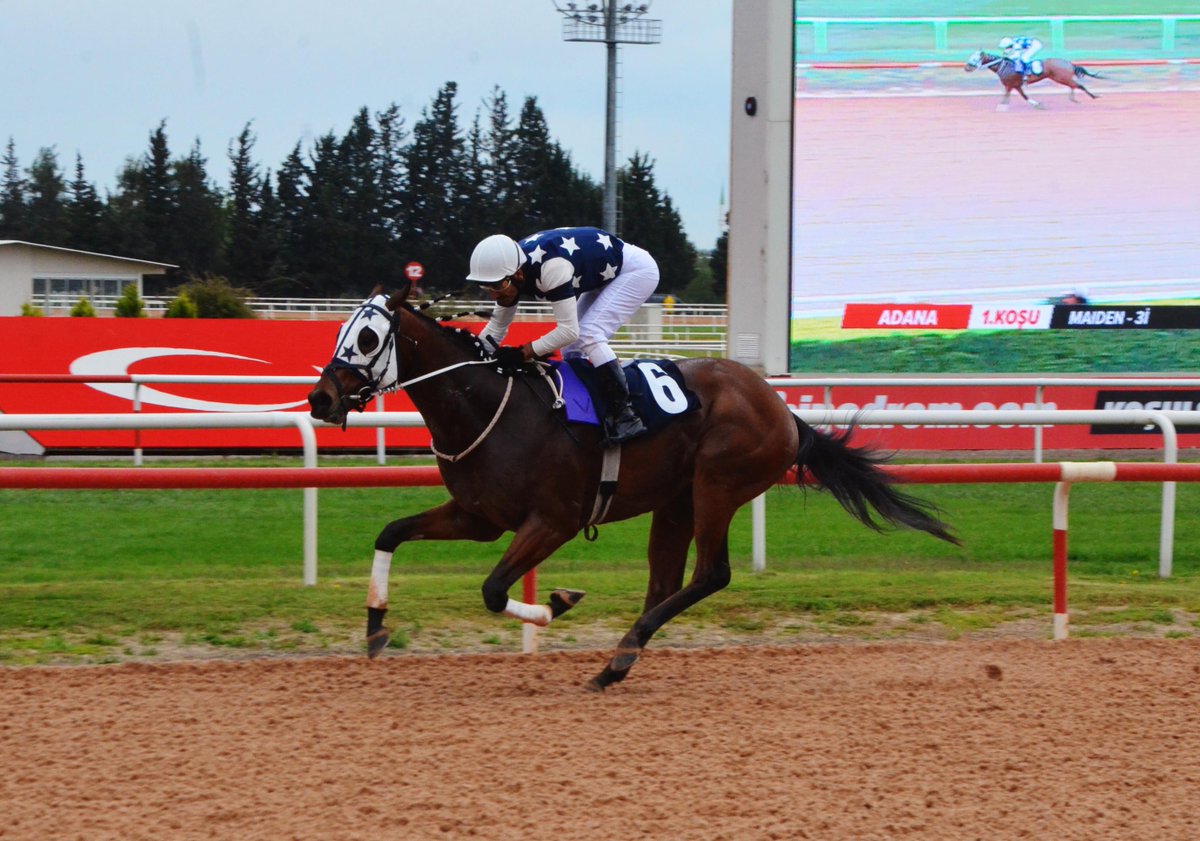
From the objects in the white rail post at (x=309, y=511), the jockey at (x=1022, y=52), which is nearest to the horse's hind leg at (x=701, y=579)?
the white rail post at (x=309, y=511)

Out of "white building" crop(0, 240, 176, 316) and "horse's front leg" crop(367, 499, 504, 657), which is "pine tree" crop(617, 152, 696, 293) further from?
"horse's front leg" crop(367, 499, 504, 657)

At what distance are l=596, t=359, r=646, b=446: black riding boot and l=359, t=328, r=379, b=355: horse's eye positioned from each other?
0.82 meters

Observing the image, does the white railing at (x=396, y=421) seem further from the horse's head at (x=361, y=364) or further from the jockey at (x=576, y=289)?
the jockey at (x=576, y=289)

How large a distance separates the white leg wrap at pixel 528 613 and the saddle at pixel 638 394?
0.67m

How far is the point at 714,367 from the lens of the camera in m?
5.21

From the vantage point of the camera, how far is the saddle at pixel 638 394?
482 cm

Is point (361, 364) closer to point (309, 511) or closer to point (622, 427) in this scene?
point (622, 427)

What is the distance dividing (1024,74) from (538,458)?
865 cm

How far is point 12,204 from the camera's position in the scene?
188 ft

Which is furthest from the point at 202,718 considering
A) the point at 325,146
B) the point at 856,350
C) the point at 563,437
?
the point at 325,146

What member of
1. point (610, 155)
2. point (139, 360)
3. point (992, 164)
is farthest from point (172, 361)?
point (610, 155)

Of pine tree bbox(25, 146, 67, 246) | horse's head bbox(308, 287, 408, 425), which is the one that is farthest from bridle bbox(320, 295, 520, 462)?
pine tree bbox(25, 146, 67, 246)

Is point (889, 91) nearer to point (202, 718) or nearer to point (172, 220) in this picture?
point (202, 718)

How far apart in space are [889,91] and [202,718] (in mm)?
9129
